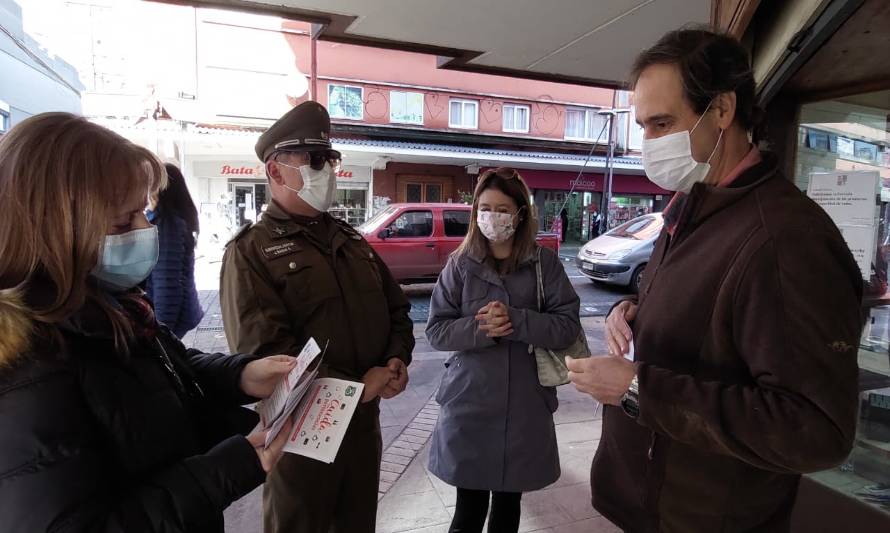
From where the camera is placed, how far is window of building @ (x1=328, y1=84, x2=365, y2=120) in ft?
57.2

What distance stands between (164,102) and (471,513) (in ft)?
49.1

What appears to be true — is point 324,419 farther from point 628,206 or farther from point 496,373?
point 628,206

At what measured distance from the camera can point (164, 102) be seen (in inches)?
535

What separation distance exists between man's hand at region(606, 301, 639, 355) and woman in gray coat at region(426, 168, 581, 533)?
2.19 ft

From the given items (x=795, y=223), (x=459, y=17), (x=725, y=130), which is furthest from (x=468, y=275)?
(x=459, y=17)

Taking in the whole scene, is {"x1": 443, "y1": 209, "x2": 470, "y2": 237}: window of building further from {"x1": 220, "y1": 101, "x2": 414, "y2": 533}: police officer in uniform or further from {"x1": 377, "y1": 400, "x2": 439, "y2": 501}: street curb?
{"x1": 220, "y1": 101, "x2": 414, "y2": 533}: police officer in uniform

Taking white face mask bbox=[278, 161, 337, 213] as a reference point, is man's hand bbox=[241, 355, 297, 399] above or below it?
below

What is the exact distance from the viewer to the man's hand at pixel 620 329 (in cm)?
149

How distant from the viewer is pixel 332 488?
1.96 metres

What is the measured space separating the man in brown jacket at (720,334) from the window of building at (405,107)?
17.8 m

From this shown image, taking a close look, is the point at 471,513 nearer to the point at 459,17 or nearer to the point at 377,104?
the point at 459,17

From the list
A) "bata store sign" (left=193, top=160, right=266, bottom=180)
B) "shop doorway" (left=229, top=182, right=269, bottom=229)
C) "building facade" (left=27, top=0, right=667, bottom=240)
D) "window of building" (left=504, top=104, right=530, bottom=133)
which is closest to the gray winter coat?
"building facade" (left=27, top=0, right=667, bottom=240)

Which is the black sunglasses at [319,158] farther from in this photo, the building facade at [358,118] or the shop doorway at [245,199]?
the shop doorway at [245,199]

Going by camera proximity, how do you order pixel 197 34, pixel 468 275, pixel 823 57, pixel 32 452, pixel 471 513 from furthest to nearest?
pixel 197 34 < pixel 468 275 < pixel 471 513 < pixel 823 57 < pixel 32 452
